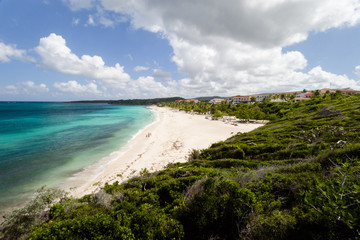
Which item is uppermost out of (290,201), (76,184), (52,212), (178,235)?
(290,201)

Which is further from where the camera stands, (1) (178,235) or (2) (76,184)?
(2) (76,184)

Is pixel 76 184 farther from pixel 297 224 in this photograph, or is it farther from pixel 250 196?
pixel 297 224

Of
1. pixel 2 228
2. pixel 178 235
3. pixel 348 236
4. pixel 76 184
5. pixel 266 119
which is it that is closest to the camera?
pixel 348 236

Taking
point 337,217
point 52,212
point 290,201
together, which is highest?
point 337,217

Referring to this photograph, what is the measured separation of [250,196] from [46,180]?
17.8 m

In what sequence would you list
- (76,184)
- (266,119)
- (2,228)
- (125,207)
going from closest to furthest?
1. (125,207)
2. (2,228)
3. (76,184)
4. (266,119)

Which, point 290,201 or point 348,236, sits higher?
point 348,236

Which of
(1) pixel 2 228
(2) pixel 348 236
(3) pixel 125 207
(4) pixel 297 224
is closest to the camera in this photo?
(2) pixel 348 236

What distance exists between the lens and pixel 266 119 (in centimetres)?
4619

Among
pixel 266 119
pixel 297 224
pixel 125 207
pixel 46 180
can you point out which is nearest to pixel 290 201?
pixel 297 224

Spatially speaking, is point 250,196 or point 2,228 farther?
point 2,228

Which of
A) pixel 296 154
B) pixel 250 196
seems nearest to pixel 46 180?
pixel 250 196

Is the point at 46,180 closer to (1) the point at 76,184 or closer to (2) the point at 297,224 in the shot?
(1) the point at 76,184

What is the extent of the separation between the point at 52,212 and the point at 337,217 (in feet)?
30.0
